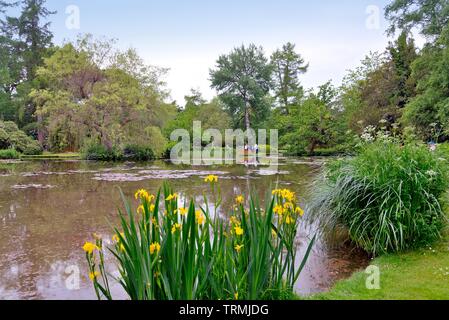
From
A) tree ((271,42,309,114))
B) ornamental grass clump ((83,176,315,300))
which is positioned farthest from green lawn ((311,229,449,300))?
tree ((271,42,309,114))

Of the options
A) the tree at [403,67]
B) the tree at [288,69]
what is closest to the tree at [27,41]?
the tree at [288,69]

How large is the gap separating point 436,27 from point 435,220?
13.4 m

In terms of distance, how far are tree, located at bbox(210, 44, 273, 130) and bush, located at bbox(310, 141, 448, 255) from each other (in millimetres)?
25803

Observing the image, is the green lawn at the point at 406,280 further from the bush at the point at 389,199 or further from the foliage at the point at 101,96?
the foliage at the point at 101,96

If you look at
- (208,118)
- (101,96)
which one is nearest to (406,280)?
(101,96)

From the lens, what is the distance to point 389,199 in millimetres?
3521

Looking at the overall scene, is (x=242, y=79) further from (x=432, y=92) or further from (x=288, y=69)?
(x=432, y=92)

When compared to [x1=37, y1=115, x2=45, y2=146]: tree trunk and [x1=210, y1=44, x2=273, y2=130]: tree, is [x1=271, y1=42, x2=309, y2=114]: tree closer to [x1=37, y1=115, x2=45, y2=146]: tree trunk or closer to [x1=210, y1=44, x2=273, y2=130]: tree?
[x1=210, y1=44, x2=273, y2=130]: tree

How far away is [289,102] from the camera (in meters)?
35.6

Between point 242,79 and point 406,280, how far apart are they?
1073 inches

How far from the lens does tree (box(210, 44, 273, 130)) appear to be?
29.2 metres

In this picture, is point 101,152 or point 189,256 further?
point 101,152
